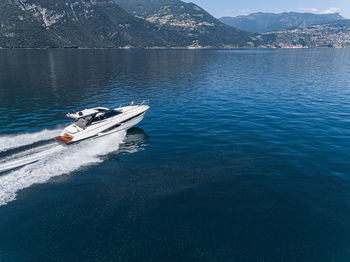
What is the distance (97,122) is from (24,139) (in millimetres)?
7330

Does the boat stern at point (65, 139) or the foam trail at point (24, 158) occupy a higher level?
the boat stern at point (65, 139)

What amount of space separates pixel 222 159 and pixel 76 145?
14516mm

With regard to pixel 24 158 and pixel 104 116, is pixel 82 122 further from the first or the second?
pixel 24 158

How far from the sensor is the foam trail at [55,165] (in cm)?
1469

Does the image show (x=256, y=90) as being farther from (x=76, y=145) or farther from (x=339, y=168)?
(x=76, y=145)

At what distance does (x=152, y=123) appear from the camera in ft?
94.7

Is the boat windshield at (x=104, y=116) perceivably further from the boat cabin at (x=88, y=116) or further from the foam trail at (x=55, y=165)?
the foam trail at (x=55, y=165)

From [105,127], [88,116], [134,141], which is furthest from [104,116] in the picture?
[134,141]

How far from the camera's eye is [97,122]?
75.4ft

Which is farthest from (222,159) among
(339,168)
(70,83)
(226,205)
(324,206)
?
(70,83)

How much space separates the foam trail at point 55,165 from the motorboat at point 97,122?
923mm

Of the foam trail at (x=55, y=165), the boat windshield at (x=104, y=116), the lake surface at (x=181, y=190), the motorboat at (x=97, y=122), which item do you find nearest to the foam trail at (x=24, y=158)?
the lake surface at (x=181, y=190)

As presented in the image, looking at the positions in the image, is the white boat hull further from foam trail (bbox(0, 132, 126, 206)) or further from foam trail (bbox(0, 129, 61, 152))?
foam trail (bbox(0, 129, 61, 152))

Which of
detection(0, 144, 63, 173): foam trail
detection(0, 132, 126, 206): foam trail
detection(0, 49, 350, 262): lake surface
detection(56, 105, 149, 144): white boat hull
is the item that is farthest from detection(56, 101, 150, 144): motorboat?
detection(0, 144, 63, 173): foam trail
